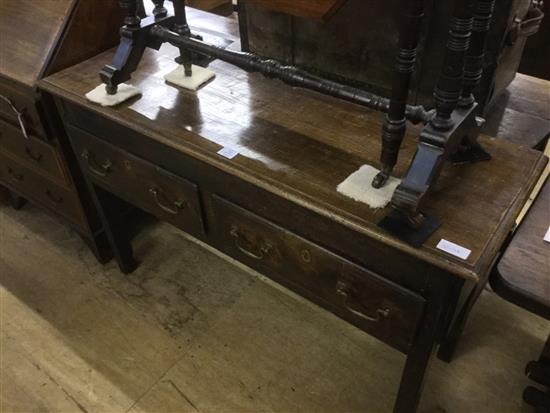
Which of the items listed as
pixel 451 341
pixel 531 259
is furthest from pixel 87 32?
pixel 451 341

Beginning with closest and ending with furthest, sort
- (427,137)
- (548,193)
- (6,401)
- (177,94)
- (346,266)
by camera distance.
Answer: (427,137) < (346,266) < (548,193) < (177,94) < (6,401)

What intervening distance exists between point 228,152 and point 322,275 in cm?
33

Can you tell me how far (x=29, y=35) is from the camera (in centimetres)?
145

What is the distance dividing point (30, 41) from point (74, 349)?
3.22ft

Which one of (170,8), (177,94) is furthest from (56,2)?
(177,94)

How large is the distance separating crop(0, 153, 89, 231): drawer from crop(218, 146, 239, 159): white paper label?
814 millimetres

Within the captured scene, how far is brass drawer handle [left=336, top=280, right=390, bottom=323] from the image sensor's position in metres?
0.96

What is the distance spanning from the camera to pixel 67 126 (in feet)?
4.54

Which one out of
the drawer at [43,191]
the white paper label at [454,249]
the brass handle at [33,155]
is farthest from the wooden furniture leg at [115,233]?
the white paper label at [454,249]

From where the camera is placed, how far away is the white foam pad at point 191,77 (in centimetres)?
125

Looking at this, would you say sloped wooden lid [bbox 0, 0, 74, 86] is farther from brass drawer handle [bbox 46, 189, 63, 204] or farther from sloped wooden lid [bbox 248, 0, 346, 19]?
sloped wooden lid [bbox 248, 0, 346, 19]

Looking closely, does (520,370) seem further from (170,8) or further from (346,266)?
(170,8)

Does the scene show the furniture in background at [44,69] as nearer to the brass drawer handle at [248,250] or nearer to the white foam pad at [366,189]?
the brass drawer handle at [248,250]

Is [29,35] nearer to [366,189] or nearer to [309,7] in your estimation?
[309,7]
